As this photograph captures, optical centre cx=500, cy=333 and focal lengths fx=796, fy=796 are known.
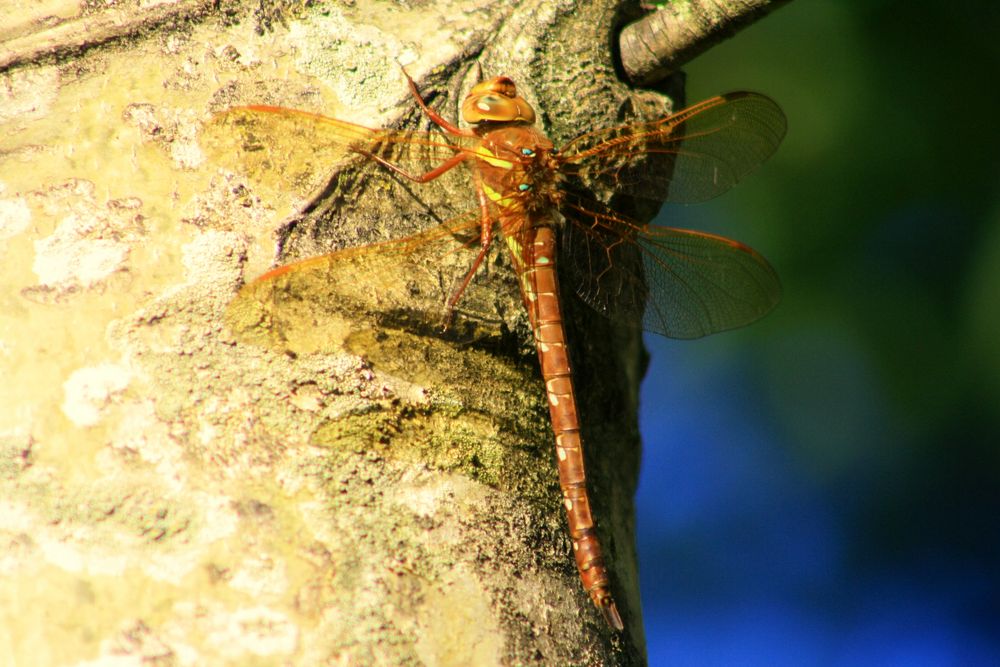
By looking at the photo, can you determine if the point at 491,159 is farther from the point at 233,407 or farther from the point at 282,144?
the point at 233,407

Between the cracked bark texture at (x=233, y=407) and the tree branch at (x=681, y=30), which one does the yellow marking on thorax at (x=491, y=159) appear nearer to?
the cracked bark texture at (x=233, y=407)

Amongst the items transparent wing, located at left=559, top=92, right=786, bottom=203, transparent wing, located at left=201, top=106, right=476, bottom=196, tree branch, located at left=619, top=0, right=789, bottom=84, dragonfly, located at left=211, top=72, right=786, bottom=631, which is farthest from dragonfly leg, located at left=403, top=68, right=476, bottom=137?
tree branch, located at left=619, top=0, right=789, bottom=84

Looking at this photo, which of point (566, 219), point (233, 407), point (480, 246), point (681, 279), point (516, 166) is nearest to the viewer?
point (233, 407)

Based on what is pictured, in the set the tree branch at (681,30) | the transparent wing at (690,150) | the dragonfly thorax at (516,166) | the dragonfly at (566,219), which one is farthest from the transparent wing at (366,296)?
the tree branch at (681,30)

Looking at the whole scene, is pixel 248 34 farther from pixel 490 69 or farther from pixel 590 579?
pixel 590 579

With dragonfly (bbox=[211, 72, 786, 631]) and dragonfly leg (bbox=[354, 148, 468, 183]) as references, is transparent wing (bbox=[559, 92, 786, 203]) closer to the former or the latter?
dragonfly (bbox=[211, 72, 786, 631])

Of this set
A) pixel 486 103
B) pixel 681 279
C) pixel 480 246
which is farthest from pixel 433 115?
pixel 681 279
